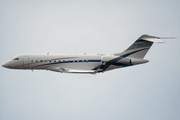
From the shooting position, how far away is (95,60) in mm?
39125

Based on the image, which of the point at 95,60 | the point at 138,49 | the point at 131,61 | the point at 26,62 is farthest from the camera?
the point at 26,62

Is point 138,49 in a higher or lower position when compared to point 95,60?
higher

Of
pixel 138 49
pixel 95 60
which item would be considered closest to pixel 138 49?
pixel 138 49

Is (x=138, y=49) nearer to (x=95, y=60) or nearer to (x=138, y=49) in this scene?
(x=138, y=49)

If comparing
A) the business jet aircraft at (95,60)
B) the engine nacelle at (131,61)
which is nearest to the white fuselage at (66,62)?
the business jet aircraft at (95,60)

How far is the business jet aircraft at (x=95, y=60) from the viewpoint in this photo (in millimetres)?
38938

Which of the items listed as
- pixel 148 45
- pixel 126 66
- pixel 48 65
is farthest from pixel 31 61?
pixel 148 45

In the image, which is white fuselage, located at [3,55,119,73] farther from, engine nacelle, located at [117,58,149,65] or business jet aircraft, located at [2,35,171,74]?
engine nacelle, located at [117,58,149,65]

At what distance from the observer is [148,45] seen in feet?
128

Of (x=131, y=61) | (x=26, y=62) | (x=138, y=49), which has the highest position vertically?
(x=138, y=49)

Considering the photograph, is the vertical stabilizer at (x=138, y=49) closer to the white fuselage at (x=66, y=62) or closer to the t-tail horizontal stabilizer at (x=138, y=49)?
the t-tail horizontal stabilizer at (x=138, y=49)

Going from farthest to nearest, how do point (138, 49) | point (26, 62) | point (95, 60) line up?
1. point (26, 62)
2. point (138, 49)
3. point (95, 60)

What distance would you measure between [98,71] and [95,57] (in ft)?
6.54

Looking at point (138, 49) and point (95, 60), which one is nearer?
point (95, 60)
